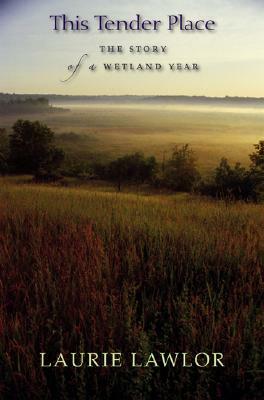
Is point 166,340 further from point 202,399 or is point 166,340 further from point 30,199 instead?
point 30,199

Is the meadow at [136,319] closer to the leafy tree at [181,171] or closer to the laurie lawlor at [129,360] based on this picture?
the laurie lawlor at [129,360]

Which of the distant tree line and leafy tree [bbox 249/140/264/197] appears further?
the distant tree line

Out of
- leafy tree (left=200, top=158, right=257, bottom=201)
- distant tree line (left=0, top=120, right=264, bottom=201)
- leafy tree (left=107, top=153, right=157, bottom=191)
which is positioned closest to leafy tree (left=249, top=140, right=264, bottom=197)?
leafy tree (left=200, top=158, right=257, bottom=201)

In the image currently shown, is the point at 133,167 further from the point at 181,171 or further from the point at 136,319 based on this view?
the point at 136,319

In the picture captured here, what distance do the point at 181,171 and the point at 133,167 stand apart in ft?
13.4

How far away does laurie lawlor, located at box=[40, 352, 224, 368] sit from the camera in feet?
9.17

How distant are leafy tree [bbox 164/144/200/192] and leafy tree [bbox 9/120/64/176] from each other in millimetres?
7808

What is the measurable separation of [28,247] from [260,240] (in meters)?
2.27

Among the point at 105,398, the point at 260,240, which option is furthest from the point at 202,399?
the point at 260,240

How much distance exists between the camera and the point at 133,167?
35.9 metres

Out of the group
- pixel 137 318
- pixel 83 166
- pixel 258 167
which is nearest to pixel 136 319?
pixel 137 318

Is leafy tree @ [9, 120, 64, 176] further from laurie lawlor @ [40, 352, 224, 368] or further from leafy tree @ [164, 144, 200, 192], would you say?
laurie lawlor @ [40, 352, 224, 368]

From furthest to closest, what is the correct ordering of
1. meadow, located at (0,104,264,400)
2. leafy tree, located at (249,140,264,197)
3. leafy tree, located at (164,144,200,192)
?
leafy tree, located at (164,144,200,192) < leafy tree, located at (249,140,264,197) < meadow, located at (0,104,264,400)

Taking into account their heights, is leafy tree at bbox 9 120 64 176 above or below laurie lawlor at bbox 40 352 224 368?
above
